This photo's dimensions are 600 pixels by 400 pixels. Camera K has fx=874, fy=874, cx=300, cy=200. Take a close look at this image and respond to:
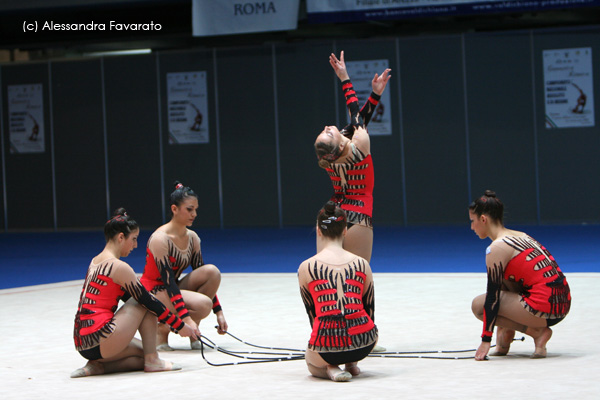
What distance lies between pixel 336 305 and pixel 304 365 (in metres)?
0.71

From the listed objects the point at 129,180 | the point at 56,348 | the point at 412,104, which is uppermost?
the point at 412,104

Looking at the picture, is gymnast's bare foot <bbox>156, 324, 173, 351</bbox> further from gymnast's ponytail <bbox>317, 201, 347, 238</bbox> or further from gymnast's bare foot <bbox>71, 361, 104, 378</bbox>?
gymnast's ponytail <bbox>317, 201, 347, 238</bbox>

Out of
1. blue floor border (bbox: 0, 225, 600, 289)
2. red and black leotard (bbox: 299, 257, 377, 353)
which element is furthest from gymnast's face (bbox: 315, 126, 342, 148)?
blue floor border (bbox: 0, 225, 600, 289)

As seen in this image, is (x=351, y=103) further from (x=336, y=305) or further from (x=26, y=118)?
(x=26, y=118)

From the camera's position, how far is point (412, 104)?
50.8 feet

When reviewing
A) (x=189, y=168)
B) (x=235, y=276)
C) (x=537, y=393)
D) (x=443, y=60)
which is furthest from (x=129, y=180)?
(x=537, y=393)

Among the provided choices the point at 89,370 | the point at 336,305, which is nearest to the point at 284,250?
the point at 89,370

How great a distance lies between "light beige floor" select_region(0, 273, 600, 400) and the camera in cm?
432

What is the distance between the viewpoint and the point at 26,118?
17516 millimetres

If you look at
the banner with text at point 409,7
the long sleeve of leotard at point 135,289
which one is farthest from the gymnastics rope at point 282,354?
the banner with text at point 409,7

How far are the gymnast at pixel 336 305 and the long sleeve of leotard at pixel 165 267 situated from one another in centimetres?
116

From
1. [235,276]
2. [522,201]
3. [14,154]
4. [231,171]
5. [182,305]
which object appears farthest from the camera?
[14,154]

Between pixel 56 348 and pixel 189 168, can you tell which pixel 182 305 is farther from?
pixel 189 168

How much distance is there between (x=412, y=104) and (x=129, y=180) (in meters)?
5.70
